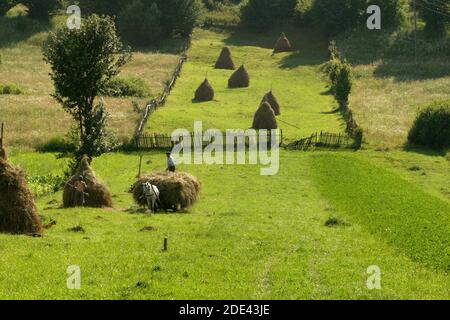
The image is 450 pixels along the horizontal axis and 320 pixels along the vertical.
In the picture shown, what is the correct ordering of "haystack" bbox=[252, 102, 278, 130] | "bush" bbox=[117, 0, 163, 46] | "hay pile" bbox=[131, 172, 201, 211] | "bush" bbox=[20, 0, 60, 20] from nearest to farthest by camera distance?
"hay pile" bbox=[131, 172, 201, 211]
"haystack" bbox=[252, 102, 278, 130]
"bush" bbox=[117, 0, 163, 46]
"bush" bbox=[20, 0, 60, 20]

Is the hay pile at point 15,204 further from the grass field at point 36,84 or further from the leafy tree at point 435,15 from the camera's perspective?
the leafy tree at point 435,15

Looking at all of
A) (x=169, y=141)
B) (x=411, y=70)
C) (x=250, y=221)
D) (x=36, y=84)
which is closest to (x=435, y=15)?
(x=411, y=70)

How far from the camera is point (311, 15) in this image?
118 m

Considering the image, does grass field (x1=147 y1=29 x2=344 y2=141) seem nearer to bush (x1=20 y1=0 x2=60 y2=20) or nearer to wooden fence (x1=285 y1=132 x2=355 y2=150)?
wooden fence (x1=285 y1=132 x2=355 y2=150)

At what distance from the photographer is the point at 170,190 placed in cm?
3500

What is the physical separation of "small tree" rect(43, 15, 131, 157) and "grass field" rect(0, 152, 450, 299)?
400 centimetres

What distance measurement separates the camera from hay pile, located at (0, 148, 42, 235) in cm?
2616

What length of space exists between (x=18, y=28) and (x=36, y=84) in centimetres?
3358

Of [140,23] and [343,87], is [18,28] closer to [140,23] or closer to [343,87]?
[140,23]

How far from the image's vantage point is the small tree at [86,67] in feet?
149

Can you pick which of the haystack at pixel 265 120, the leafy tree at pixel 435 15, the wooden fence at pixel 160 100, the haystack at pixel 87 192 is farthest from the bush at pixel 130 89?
the leafy tree at pixel 435 15

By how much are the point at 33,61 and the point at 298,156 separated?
186 ft

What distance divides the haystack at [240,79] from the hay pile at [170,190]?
5302cm

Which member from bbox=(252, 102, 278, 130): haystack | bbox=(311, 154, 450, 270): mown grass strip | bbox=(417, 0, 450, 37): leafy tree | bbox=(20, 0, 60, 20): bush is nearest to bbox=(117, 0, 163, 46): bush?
bbox=(20, 0, 60, 20): bush
